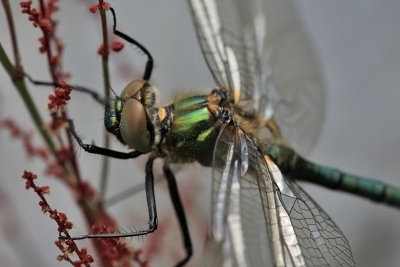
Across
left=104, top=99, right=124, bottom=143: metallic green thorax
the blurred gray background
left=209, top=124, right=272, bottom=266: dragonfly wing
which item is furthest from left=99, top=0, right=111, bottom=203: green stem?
the blurred gray background

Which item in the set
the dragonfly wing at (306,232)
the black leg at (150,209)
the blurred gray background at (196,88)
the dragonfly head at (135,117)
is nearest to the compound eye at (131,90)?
the dragonfly head at (135,117)

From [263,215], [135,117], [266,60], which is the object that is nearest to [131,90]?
[135,117]

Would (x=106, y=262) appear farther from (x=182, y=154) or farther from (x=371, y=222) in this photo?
(x=371, y=222)

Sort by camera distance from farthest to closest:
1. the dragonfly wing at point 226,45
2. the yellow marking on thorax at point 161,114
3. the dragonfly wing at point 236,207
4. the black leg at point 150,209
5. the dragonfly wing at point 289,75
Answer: the dragonfly wing at point 289,75, the dragonfly wing at point 226,45, the yellow marking on thorax at point 161,114, the black leg at point 150,209, the dragonfly wing at point 236,207

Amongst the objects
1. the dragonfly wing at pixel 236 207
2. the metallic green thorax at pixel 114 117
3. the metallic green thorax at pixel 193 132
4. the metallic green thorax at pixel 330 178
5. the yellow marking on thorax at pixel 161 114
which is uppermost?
the metallic green thorax at pixel 114 117

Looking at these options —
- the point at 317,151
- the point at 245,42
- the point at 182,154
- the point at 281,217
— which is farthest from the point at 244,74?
the point at 317,151

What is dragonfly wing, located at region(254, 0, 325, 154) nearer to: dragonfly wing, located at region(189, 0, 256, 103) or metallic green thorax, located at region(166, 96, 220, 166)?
dragonfly wing, located at region(189, 0, 256, 103)

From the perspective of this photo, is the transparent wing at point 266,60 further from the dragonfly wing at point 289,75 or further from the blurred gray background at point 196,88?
the blurred gray background at point 196,88
